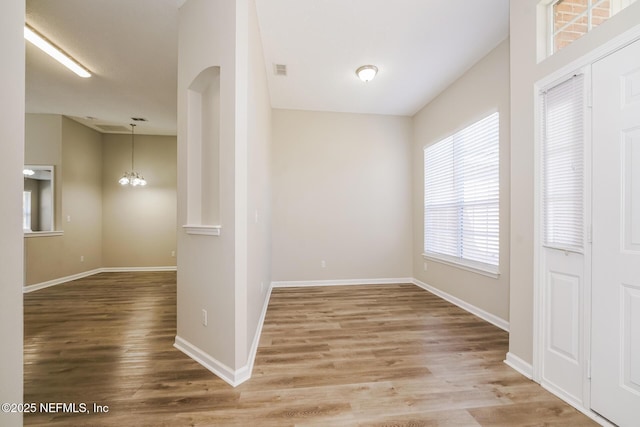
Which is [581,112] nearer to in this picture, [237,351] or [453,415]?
[453,415]

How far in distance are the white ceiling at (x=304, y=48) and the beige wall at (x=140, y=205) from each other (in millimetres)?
1660

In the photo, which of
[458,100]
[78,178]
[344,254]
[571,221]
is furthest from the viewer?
[78,178]

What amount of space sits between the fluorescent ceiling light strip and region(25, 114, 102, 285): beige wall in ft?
7.68

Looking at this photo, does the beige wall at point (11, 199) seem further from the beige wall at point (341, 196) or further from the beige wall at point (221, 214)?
the beige wall at point (341, 196)

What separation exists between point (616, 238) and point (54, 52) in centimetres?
539

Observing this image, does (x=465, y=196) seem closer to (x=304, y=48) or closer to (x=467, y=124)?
(x=467, y=124)

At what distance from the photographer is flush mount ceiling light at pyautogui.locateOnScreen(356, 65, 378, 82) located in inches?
126

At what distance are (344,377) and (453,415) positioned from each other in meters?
0.73

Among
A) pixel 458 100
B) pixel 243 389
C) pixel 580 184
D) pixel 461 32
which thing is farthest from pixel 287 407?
pixel 458 100

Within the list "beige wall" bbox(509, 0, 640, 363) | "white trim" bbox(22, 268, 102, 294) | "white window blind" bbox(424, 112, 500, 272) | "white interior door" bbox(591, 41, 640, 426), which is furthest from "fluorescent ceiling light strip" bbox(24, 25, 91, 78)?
"white window blind" bbox(424, 112, 500, 272)

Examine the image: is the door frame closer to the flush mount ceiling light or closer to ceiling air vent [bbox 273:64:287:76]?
the flush mount ceiling light

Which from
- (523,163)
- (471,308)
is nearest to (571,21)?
(523,163)

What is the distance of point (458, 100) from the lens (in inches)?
139

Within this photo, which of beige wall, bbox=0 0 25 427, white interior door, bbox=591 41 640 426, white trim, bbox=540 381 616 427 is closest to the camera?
beige wall, bbox=0 0 25 427
